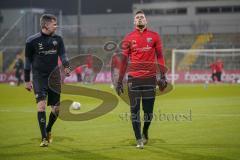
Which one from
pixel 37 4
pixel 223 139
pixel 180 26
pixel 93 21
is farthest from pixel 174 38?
pixel 223 139

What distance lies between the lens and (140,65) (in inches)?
444

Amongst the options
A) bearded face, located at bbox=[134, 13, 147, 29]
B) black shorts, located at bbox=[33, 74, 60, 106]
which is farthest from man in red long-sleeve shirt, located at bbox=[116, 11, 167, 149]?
black shorts, located at bbox=[33, 74, 60, 106]

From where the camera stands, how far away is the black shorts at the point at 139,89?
1123 centimetres

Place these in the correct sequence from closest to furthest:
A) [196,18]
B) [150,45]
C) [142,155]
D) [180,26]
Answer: [142,155], [150,45], [180,26], [196,18]

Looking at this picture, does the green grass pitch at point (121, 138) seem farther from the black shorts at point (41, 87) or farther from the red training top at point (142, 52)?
the red training top at point (142, 52)

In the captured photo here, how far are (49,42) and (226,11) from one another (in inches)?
1637

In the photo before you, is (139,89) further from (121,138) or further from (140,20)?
(121,138)

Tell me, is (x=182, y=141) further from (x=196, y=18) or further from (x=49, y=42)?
(x=196, y=18)

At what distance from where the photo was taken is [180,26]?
49.1 m

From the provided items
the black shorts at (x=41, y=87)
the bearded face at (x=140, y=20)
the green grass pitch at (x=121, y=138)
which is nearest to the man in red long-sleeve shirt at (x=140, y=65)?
the bearded face at (x=140, y=20)

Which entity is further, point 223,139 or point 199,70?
point 199,70

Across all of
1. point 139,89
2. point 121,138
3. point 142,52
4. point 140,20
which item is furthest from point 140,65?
point 121,138

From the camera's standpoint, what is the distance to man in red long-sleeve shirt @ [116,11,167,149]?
11164 millimetres

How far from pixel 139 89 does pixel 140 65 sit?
47 cm
